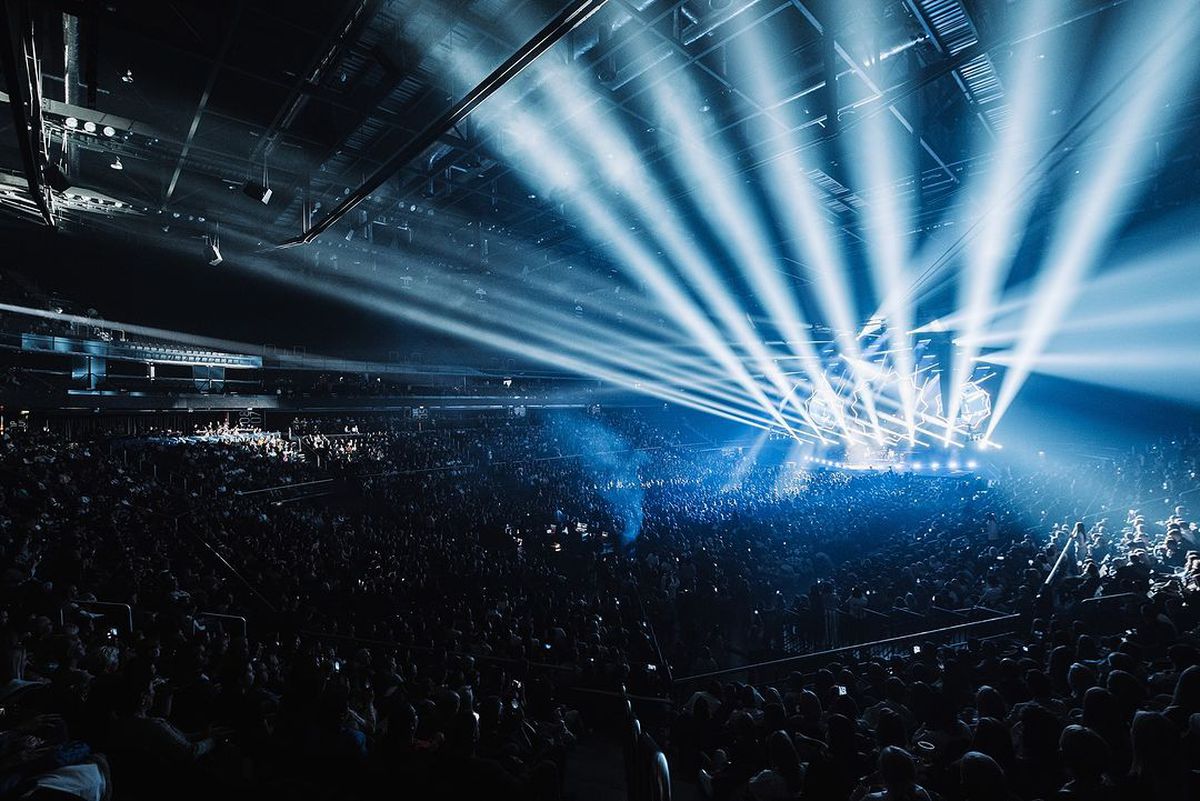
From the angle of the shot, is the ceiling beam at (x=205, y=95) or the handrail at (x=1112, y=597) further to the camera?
the handrail at (x=1112, y=597)

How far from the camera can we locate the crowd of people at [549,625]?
7.87 ft

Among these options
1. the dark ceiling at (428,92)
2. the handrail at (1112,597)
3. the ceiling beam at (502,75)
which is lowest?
the handrail at (1112,597)

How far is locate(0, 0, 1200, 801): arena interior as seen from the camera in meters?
3.03

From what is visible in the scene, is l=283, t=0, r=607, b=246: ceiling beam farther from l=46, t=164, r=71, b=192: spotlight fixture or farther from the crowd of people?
the crowd of people

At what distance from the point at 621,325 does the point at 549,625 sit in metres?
14.1

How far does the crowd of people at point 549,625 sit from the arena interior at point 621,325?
0.04 meters

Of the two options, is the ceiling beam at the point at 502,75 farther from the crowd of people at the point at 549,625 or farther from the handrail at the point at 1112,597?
the handrail at the point at 1112,597

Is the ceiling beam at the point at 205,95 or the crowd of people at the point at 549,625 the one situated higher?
the ceiling beam at the point at 205,95

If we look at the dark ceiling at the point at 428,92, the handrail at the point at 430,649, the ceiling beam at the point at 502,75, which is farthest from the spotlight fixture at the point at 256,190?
the handrail at the point at 430,649

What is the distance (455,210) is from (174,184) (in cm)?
404

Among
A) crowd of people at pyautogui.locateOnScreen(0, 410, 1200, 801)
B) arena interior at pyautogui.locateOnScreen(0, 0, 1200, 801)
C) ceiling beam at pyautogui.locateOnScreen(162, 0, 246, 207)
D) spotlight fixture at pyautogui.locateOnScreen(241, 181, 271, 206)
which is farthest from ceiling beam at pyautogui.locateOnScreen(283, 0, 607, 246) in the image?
crowd of people at pyautogui.locateOnScreen(0, 410, 1200, 801)

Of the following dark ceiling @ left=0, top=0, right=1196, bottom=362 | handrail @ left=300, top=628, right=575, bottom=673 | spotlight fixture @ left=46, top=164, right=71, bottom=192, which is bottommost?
handrail @ left=300, top=628, right=575, bottom=673

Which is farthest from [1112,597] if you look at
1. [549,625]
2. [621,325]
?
[621,325]

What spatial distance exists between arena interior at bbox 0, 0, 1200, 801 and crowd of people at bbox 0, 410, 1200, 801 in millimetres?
38
